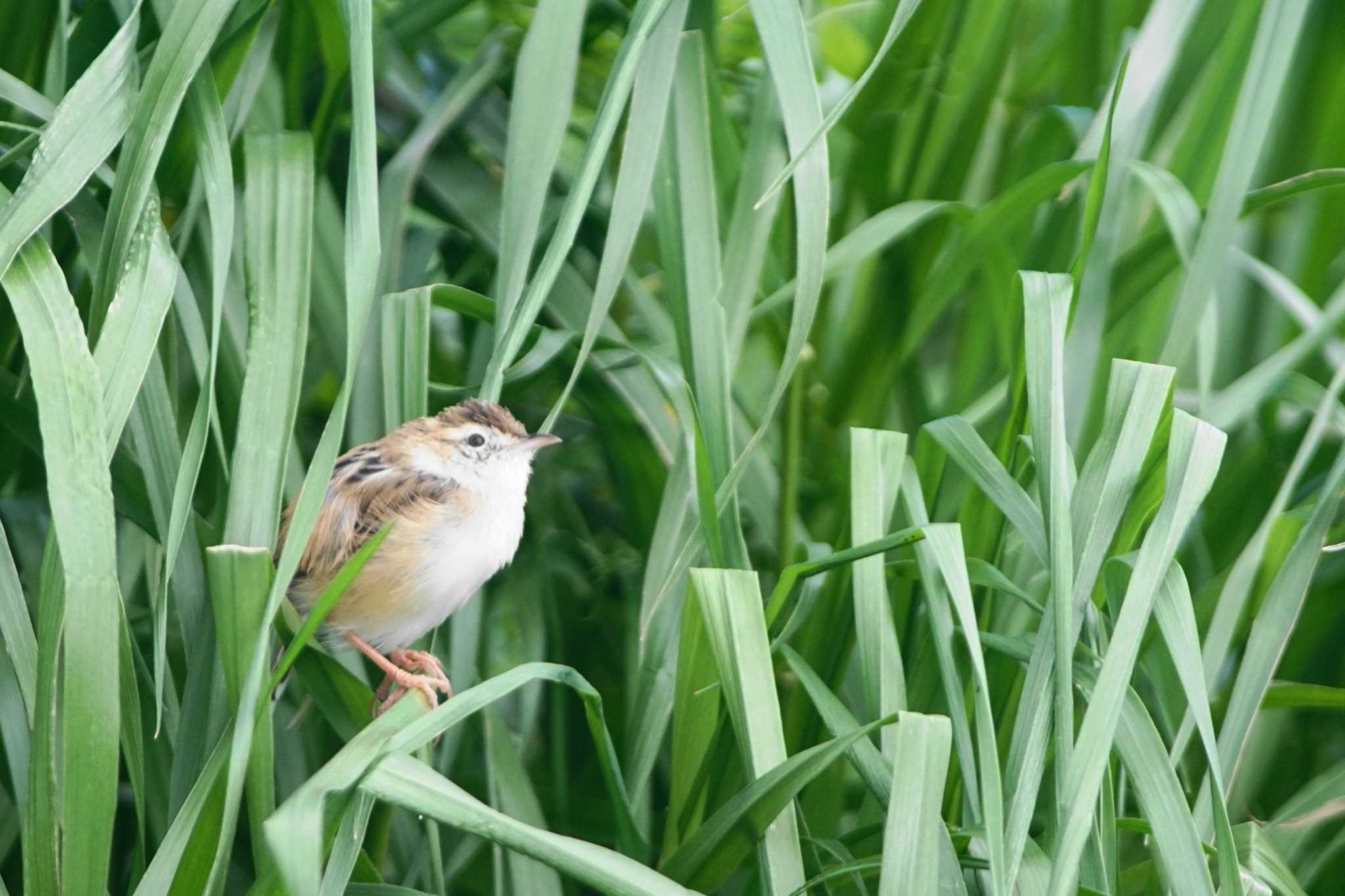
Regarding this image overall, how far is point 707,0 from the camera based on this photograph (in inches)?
75.5

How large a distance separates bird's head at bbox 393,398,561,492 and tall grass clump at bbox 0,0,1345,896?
3.1 inches

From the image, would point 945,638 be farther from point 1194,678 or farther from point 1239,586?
point 1239,586

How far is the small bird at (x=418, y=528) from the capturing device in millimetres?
1796

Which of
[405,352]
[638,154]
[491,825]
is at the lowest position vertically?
[491,825]

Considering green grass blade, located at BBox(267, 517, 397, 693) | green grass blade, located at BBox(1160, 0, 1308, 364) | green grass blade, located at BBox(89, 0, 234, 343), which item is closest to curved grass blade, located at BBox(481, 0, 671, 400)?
green grass blade, located at BBox(267, 517, 397, 693)

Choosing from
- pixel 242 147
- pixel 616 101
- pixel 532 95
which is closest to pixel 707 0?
pixel 532 95

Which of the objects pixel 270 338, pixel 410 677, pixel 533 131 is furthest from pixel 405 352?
pixel 410 677

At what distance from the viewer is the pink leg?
5.72 feet

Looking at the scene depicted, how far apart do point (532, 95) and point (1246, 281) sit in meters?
1.33

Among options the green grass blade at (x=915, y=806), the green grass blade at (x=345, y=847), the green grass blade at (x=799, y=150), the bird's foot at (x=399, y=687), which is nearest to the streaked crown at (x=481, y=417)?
the bird's foot at (x=399, y=687)

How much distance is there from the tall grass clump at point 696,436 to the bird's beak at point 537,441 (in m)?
0.08

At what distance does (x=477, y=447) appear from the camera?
1.96 metres

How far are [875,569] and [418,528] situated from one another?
26.8 inches

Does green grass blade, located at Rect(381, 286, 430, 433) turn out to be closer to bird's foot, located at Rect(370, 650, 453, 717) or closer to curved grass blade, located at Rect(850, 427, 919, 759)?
bird's foot, located at Rect(370, 650, 453, 717)
